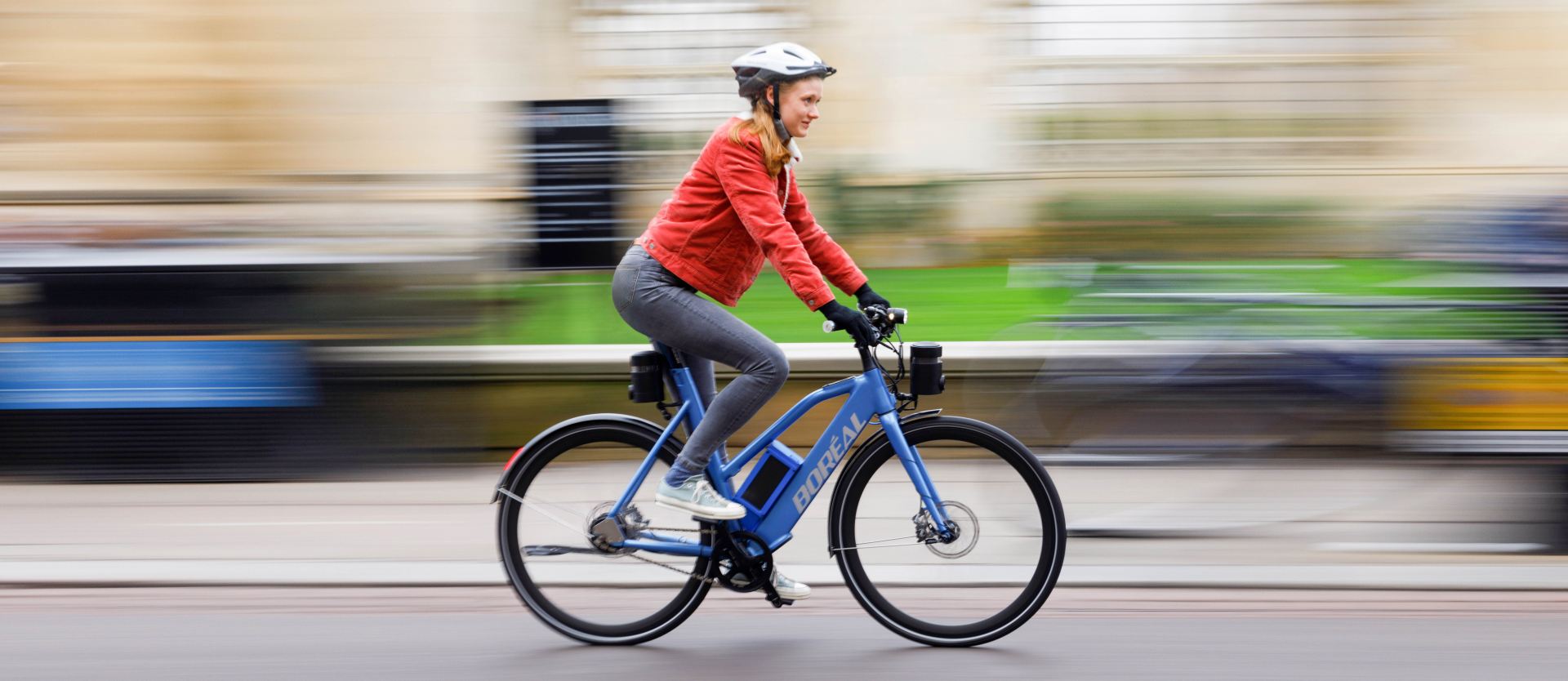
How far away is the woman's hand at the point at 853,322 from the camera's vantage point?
3.45 meters

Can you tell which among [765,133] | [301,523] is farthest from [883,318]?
[301,523]

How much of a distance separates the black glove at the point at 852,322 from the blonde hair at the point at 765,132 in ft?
1.25

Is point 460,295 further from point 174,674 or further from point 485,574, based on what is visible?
point 174,674

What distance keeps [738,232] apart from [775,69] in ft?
1.46

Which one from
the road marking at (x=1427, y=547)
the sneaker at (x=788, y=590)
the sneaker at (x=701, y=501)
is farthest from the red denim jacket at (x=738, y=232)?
the road marking at (x=1427, y=547)

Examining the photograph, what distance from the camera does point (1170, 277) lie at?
18.0 feet

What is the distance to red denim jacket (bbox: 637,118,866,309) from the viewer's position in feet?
11.2

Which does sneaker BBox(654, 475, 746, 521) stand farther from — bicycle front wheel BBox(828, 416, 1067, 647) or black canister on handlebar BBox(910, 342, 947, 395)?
black canister on handlebar BBox(910, 342, 947, 395)

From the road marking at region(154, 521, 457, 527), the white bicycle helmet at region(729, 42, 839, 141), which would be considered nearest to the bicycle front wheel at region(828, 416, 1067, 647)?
the white bicycle helmet at region(729, 42, 839, 141)

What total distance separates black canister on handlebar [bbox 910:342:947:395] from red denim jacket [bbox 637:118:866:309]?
0.80 ft

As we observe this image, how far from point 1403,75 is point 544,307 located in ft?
21.4

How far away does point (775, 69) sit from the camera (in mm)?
3406

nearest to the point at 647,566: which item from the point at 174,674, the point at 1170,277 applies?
the point at 174,674

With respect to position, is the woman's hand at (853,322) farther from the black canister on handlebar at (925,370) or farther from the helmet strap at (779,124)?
the helmet strap at (779,124)
